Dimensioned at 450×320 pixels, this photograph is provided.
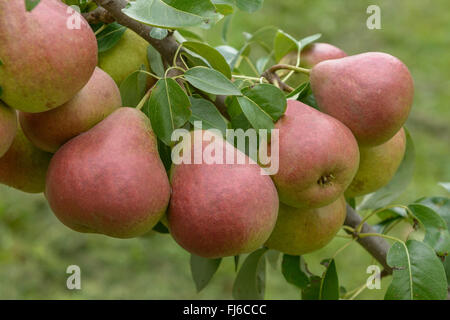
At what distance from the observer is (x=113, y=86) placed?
23.2 inches

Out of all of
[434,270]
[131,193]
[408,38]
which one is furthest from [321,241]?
[408,38]

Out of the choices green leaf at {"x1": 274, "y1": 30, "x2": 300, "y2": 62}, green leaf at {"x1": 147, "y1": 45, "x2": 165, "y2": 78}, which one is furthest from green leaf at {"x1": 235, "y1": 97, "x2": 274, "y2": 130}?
green leaf at {"x1": 274, "y1": 30, "x2": 300, "y2": 62}

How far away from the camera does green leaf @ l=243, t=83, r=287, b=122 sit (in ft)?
2.00

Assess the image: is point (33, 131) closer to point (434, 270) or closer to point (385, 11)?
point (434, 270)

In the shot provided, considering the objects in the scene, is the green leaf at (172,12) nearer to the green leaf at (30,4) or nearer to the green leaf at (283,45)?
the green leaf at (30,4)

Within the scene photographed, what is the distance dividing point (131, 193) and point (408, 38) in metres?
2.28

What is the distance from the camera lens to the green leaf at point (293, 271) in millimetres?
788

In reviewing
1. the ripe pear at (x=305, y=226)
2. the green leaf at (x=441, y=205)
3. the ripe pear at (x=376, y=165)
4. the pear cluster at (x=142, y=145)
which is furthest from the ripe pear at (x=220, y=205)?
the green leaf at (x=441, y=205)

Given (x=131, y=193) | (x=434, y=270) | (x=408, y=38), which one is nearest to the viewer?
(x=131, y=193)

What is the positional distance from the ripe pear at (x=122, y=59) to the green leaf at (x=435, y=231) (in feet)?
1.34

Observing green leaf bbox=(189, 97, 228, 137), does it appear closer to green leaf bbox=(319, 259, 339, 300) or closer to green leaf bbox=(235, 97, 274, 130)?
green leaf bbox=(235, 97, 274, 130)

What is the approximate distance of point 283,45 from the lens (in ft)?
2.64

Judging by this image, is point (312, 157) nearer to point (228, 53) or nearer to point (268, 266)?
point (228, 53)

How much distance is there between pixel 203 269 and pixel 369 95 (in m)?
0.33
